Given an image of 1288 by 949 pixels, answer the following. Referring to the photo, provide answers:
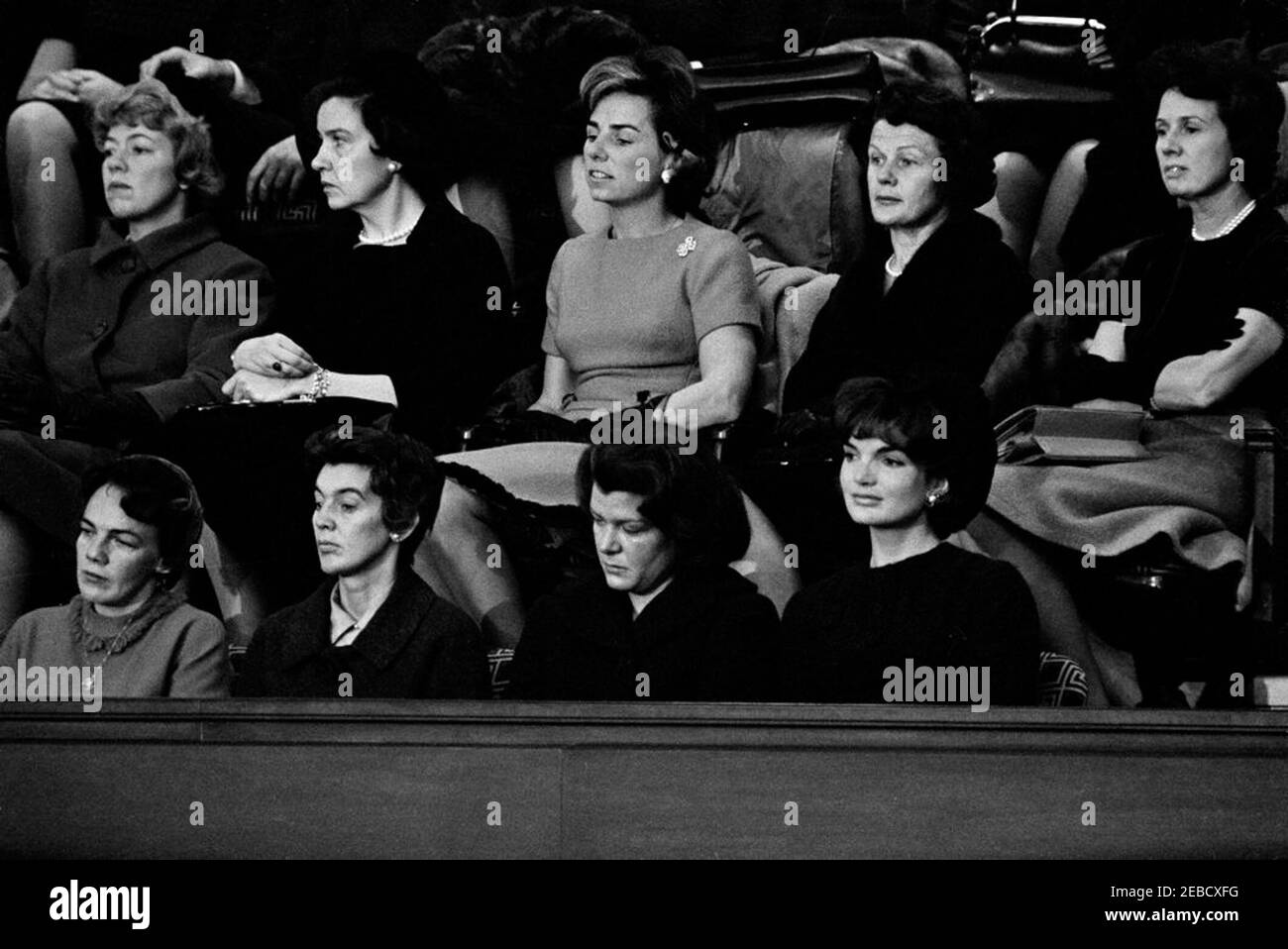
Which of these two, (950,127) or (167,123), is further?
(167,123)

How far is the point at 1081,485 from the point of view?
5715 mm

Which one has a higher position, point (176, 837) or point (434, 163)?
point (434, 163)

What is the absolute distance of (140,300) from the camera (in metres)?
6.35

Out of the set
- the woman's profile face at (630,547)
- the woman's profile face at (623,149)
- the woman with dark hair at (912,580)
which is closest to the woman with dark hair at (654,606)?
the woman's profile face at (630,547)

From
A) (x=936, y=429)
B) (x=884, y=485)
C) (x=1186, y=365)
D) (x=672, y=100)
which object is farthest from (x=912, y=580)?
(x=672, y=100)

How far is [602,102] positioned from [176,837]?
207cm

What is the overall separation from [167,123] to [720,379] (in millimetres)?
1639

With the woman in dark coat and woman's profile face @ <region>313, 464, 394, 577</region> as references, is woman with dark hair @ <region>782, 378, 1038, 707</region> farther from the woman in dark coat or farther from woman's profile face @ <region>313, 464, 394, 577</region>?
woman's profile face @ <region>313, 464, 394, 577</region>

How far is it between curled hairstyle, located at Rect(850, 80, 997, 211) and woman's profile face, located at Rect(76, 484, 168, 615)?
2.07 m

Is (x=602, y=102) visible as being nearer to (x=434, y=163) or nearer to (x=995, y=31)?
(x=434, y=163)

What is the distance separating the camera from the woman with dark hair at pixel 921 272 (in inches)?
234

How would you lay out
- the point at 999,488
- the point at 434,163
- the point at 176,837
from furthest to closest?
the point at 434,163
the point at 999,488
the point at 176,837

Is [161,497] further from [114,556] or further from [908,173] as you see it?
[908,173]
